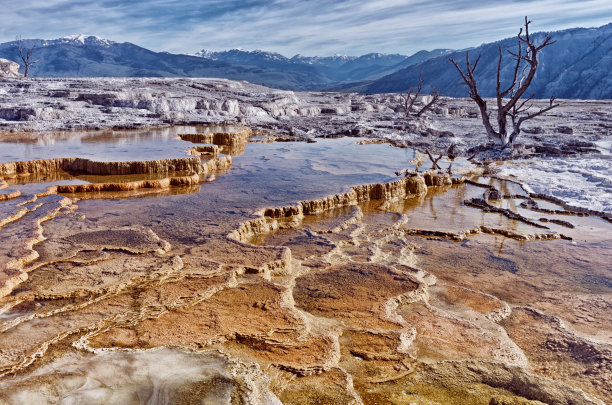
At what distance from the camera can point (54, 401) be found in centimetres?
235

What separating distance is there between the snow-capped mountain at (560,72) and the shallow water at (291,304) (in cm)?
4033

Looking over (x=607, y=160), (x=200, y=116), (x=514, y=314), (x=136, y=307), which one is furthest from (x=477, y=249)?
(x=200, y=116)

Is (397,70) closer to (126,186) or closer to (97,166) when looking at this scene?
Result: (97,166)

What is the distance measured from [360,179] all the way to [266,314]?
5.23m

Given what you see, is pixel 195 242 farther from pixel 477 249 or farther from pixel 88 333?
pixel 477 249

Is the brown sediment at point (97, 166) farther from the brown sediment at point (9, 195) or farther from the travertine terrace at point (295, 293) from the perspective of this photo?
the brown sediment at point (9, 195)

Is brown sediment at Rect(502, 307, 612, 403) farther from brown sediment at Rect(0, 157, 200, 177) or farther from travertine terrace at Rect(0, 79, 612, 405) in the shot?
brown sediment at Rect(0, 157, 200, 177)

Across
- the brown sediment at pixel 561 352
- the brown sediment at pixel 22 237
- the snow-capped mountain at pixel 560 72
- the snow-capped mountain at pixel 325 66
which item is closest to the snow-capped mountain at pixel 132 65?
the snow-capped mountain at pixel 560 72

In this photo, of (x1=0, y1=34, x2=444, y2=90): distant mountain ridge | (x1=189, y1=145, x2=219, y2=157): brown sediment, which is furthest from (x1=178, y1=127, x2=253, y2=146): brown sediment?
(x1=0, y1=34, x2=444, y2=90): distant mountain ridge

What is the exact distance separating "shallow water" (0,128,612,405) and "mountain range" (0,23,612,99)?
11145 mm

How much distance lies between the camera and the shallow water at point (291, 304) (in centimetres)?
268

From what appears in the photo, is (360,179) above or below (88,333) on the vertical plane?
above

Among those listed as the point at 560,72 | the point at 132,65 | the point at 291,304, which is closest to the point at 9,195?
the point at 291,304

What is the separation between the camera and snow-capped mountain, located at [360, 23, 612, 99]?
4612 cm
